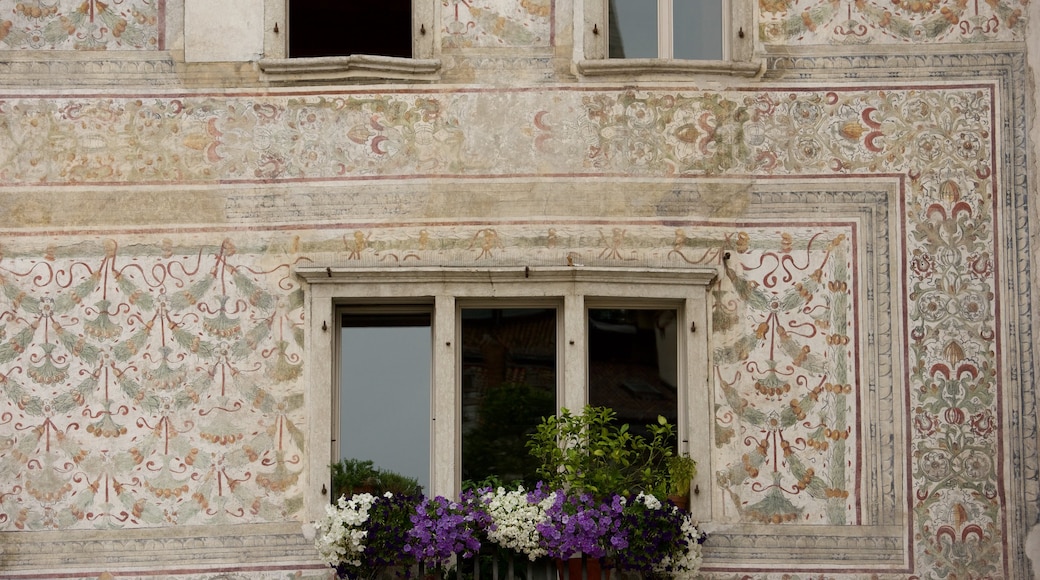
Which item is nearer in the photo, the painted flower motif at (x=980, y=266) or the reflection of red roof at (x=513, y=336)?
the painted flower motif at (x=980, y=266)

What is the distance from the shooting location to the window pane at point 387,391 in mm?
10094

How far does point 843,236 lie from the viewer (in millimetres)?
10125

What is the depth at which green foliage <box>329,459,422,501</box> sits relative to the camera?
994cm

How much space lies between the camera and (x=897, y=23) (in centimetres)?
1036

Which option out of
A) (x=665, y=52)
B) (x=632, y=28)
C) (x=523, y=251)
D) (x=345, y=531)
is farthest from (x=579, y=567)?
(x=632, y=28)

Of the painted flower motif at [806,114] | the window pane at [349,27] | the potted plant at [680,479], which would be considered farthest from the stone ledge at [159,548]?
the painted flower motif at [806,114]

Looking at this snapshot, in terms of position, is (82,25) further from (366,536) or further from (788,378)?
(788,378)

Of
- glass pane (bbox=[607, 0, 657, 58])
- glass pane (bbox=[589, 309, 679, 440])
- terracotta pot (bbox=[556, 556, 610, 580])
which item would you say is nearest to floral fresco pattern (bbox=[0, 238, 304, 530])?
terracotta pot (bbox=[556, 556, 610, 580])

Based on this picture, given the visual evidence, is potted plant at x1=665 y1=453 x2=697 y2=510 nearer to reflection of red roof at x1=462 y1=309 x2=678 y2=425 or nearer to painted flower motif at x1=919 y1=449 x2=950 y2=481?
reflection of red roof at x1=462 y1=309 x2=678 y2=425

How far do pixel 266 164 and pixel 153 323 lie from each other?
3.66ft

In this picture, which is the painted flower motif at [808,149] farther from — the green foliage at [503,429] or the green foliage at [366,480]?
the green foliage at [366,480]

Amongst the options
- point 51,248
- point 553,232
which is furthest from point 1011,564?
point 51,248

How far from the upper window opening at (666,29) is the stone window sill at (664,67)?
182 mm

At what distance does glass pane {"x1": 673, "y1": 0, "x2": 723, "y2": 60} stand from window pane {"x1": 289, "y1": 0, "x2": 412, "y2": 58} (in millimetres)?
1589
